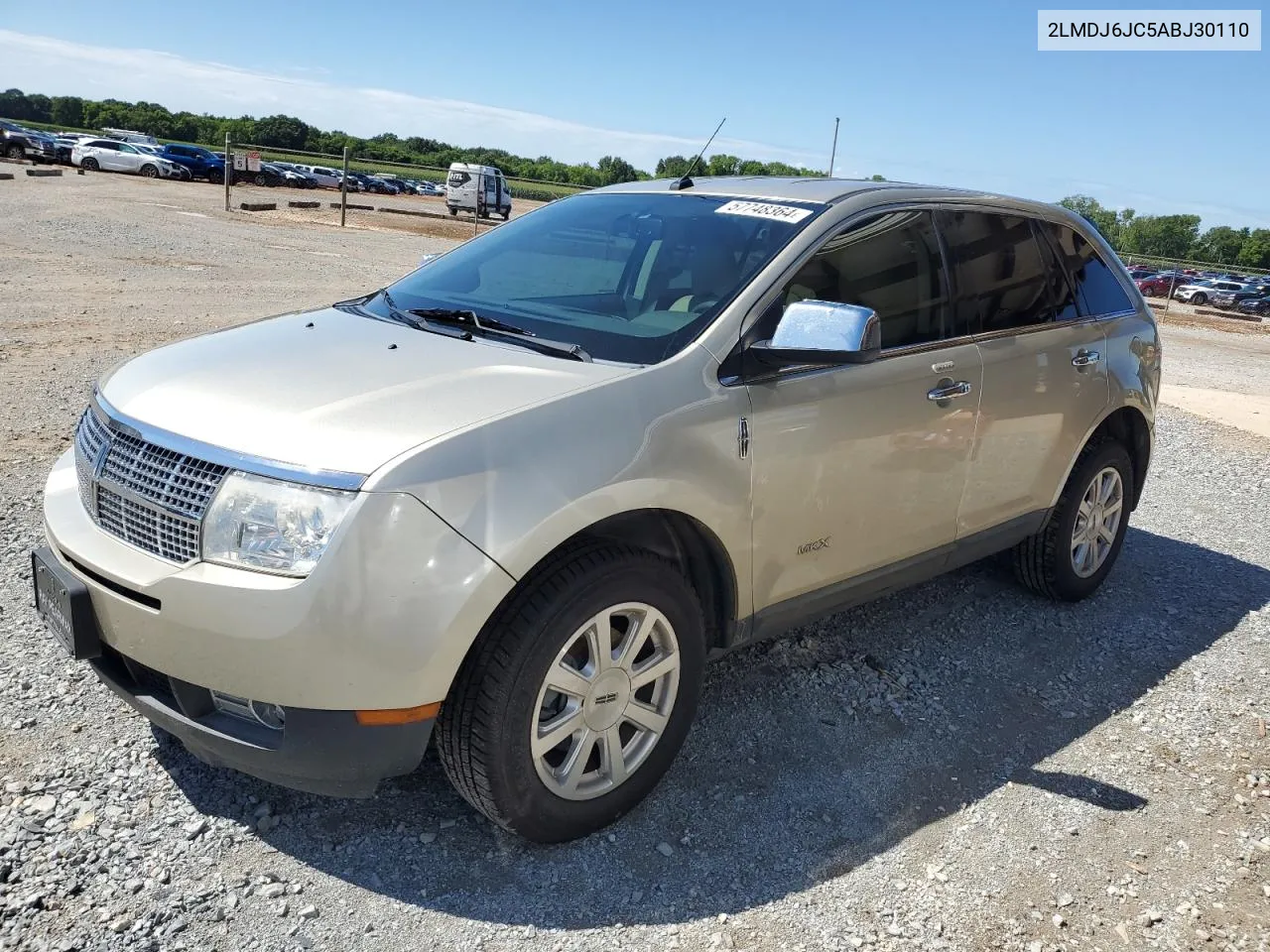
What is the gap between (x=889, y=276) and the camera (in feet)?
12.5

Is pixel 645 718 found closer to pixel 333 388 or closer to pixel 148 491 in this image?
pixel 333 388

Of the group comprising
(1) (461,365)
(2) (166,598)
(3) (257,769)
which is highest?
(1) (461,365)

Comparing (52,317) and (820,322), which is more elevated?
(820,322)

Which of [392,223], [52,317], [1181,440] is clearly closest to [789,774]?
[1181,440]

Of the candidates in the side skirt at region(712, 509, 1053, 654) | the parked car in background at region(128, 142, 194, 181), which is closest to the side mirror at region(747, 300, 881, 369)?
the side skirt at region(712, 509, 1053, 654)

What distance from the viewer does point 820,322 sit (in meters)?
3.12

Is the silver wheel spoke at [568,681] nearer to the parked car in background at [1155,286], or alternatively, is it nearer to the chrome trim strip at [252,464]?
the chrome trim strip at [252,464]

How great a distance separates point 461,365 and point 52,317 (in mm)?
8990

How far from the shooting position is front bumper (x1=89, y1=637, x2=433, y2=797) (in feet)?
8.29

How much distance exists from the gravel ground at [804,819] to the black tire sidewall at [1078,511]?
0.16m

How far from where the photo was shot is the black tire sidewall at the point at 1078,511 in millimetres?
4844

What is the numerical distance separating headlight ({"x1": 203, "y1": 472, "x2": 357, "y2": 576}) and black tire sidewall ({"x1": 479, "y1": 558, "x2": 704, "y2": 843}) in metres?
0.59

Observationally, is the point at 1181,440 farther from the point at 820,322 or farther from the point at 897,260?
the point at 820,322

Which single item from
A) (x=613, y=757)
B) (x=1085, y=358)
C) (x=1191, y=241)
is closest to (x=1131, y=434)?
(x=1085, y=358)
